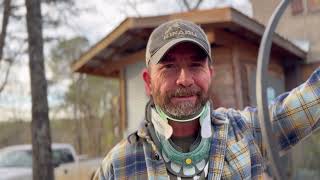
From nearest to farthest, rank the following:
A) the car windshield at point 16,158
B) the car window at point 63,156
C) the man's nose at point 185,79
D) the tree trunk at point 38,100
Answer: the man's nose at point 185,79 → the tree trunk at point 38,100 → the car windshield at point 16,158 → the car window at point 63,156

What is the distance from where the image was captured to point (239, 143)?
1.80 meters

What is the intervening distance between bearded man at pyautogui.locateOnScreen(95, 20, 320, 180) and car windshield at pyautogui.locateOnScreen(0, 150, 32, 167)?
31.3 ft

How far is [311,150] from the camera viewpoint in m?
3.91

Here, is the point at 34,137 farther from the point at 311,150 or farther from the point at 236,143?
the point at 236,143

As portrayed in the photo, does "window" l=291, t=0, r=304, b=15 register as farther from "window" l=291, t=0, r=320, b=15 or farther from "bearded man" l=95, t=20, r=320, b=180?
"bearded man" l=95, t=20, r=320, b=180

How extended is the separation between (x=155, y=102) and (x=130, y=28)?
529cm

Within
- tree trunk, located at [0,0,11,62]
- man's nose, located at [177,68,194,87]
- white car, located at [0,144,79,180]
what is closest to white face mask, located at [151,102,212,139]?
man's nose, located at [177,68,194,87]

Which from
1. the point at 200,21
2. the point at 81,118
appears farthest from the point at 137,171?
the point at 81,118

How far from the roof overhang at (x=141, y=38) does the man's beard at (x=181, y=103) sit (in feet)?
12.2

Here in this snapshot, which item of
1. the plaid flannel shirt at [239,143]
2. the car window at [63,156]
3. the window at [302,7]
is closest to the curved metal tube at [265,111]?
the plaid flannel shirt at [239,143]

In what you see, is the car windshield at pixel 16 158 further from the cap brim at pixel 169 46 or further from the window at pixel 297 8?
the cap brim at pixel 169 46

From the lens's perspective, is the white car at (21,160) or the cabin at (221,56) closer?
the cabin at (221,56)

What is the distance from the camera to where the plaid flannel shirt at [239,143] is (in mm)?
1764

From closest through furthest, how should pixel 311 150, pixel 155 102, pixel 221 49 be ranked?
pixel 155 102
pixel 311 150
pixel 221 49
